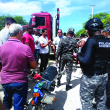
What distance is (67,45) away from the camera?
3.73 metres

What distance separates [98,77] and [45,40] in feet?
10.0

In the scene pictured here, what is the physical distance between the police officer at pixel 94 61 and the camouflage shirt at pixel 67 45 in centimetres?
168

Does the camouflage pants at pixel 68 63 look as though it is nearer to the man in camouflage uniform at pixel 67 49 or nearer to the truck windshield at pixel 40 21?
the man in camouflage uniform at pixel 67 49

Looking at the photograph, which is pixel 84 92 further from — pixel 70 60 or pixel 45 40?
pixel 45 40

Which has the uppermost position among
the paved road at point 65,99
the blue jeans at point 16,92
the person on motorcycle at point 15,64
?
the person on motorcycle at point 15,64

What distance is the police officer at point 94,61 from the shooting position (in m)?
1.89

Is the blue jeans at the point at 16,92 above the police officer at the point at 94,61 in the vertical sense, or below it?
below

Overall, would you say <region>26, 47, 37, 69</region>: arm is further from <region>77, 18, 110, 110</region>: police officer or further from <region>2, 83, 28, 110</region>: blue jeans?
<region>77, 18, 110, 110</region>: police officer

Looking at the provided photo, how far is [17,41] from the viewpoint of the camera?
6.37 feet

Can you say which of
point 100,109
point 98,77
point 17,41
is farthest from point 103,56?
point 17,41

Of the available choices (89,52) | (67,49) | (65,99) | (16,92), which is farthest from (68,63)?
(16,92)

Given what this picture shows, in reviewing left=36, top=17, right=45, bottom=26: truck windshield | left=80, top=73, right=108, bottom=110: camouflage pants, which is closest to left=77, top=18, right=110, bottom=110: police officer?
left=80, top=73, right=108, bottom=110: camouflage pants

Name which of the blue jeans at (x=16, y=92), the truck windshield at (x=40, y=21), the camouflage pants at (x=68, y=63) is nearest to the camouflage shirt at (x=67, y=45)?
the camouflage pants at (x=68, y=63)

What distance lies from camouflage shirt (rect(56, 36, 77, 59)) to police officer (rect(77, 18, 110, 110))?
66.1 inches
